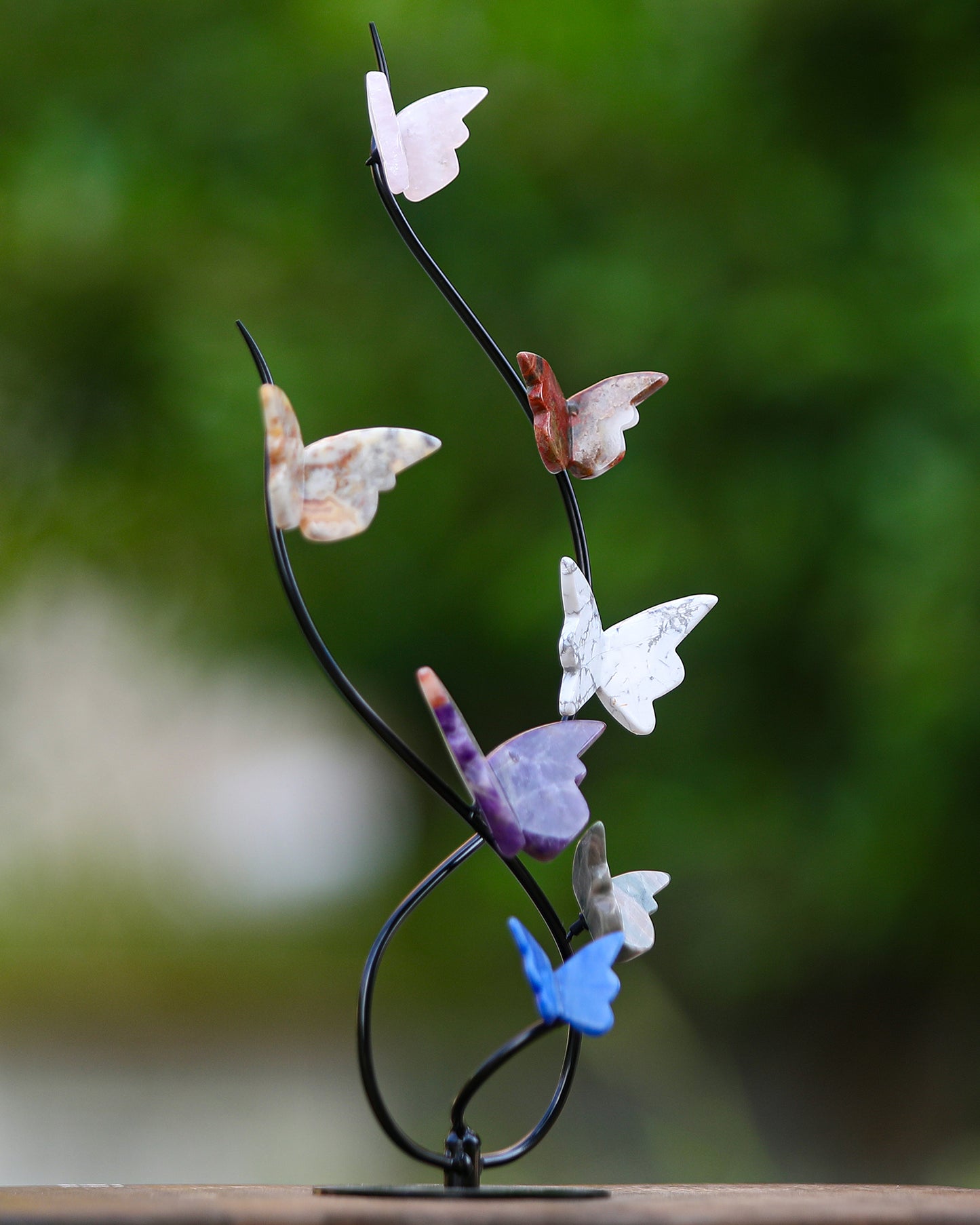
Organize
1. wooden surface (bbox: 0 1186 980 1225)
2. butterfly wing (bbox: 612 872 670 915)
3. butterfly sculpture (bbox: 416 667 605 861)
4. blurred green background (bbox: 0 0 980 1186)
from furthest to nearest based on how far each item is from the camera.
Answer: blurred green background (bbox: 0 0 980 1186), butterfly wing (bbox: 612 872 670 915), butterfly sculpture (bbox: 416 667 605 861), wooden surface (bbox: 0 1186 980 1225)

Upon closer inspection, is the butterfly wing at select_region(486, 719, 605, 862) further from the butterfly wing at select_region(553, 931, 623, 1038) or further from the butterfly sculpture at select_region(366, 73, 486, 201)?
the butterfly sculpture at select_region(366, 73, 486, 201)

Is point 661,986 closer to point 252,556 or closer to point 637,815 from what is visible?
point 637,815

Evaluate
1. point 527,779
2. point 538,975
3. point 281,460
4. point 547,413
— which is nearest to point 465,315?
point 547,413

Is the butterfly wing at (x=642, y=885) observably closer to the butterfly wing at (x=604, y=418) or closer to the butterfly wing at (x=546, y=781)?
the butterfly wing at (x=546, y=781)

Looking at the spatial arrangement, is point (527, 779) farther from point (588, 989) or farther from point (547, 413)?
point (547, 413)

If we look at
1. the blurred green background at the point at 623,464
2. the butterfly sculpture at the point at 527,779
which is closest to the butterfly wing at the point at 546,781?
the butterfly sculpture at the point at 527,779

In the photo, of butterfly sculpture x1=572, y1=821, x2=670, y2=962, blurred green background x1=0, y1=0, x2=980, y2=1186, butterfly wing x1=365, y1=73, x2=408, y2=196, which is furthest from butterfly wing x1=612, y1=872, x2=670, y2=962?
blurred green background x1=0, y1=0, x2=980, y2=1186

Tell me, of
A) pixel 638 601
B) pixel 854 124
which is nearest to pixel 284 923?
pixel 638 601
